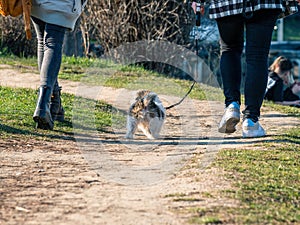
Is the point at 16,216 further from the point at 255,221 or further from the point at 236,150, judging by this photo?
the point at 236,150

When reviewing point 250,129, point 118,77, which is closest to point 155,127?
point 250,129

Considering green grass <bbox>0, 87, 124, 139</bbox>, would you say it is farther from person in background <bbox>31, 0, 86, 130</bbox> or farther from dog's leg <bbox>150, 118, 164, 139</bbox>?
dog's leg <bbox>150, 118, 164, 139</bbox>

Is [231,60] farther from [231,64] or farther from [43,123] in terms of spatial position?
[43,123]

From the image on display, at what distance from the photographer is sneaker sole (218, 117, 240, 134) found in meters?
5.35

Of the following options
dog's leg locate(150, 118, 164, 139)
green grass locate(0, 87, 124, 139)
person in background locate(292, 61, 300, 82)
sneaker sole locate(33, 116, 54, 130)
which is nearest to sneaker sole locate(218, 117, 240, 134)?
dog's leg locate(150, 118, 164, 139)

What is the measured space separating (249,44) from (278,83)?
4.25m

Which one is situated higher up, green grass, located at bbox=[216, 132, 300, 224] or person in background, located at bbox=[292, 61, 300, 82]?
person in background, located at bbox=[292, 61, 300, 82]

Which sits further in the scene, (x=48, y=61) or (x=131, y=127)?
(x=131, y=127)

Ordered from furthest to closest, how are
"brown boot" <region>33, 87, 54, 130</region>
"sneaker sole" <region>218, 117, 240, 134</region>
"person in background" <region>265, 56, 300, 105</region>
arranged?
"person in background" <region>265, 56, 300, 105</region> < "sneaker sole" <region>218, 117, 240, 134</region> < "brown boot" <region>33, 87, 54, 130</region>

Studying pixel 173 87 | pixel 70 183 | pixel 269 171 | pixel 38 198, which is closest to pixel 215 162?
pixel 269 171

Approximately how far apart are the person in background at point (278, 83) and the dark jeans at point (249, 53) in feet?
13.1

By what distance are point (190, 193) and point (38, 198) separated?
82 centimetres

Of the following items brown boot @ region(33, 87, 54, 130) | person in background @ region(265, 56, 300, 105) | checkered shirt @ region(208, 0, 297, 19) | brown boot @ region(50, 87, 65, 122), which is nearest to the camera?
brown boot @ region(33, 87, 54, 130)

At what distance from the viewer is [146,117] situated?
580cm
